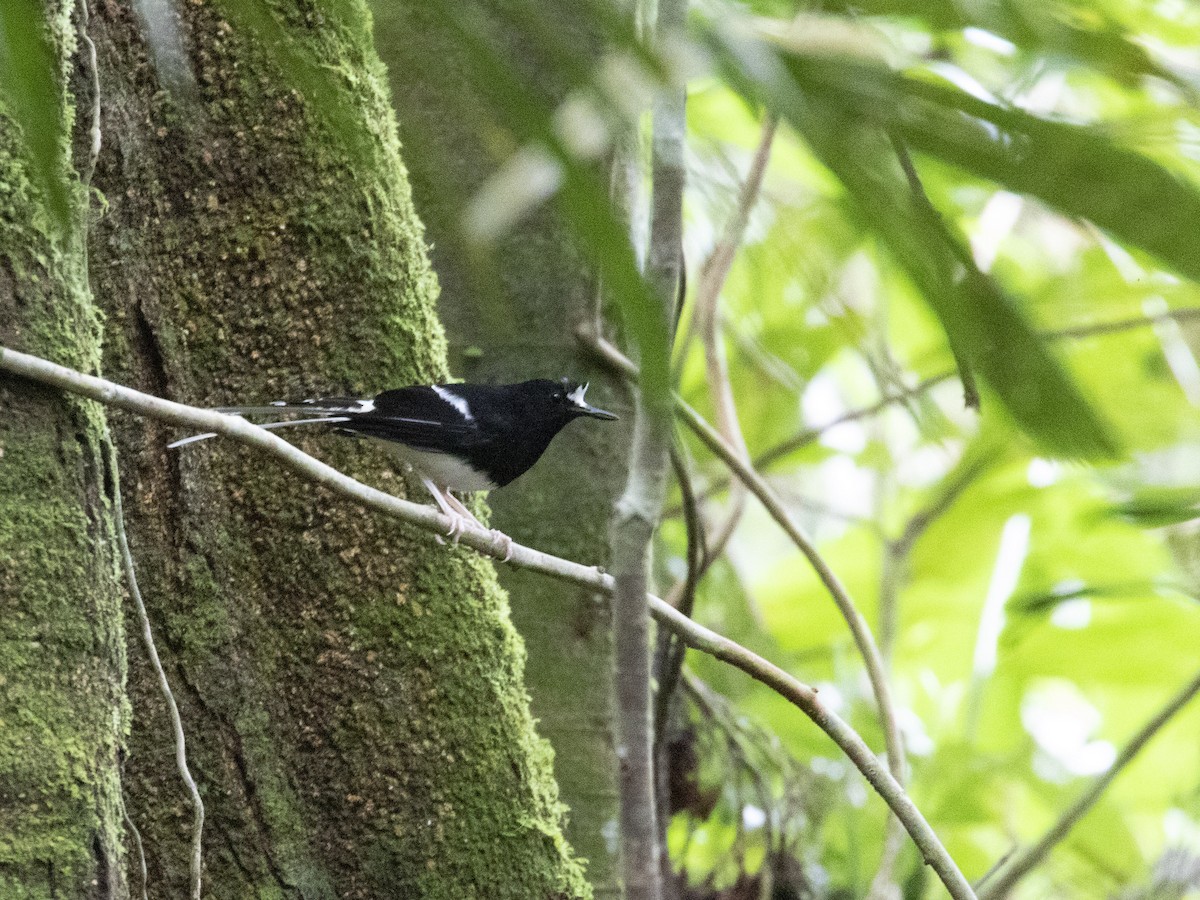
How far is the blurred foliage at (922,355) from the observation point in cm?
32

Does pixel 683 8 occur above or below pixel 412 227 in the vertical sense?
below

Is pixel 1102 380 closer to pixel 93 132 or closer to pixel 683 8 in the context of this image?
pixel 93 132

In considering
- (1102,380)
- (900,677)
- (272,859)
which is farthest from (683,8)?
(900,677)

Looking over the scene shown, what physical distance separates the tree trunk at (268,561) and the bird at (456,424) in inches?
3.1

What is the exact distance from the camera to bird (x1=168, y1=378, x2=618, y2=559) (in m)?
2.32

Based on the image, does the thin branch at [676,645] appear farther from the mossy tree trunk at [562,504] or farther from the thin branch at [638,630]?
the thin branch at [638,630]

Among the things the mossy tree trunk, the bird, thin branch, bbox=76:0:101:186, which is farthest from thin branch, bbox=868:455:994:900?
thin branch, bbox=76:0:101:186

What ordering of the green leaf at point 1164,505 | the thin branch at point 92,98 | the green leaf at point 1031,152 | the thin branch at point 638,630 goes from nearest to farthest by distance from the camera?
1. the green leaf at point 1031,152
2. the thin branch at point 638,630
3. the green leaf at point 1164,505
4. the thin branch at point 92,98

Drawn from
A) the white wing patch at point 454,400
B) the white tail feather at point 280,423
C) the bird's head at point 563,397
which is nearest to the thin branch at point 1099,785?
the bird's head at point 563,397

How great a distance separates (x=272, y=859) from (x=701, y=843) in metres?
2.15

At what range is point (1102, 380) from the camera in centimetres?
346

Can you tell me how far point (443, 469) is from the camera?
9.24 feet

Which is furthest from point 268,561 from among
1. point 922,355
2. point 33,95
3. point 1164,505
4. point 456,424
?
point 922,355

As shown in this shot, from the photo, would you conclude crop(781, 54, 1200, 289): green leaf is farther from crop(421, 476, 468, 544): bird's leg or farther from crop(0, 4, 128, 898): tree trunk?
crop(421, 476, 468, 544): bird's leg
